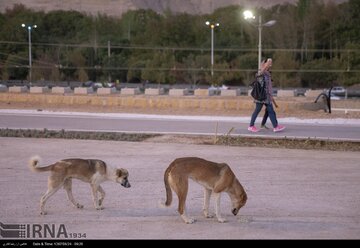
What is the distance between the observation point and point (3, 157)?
41.6 ft

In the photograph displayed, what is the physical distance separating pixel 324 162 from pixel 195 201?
420cm

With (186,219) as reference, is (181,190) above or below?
above

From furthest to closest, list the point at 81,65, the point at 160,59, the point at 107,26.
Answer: the point at 107,26, the point at 81,65, the point at 160,59

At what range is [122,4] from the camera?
303 feet

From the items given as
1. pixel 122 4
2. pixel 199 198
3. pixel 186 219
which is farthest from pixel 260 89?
pixel 122 4

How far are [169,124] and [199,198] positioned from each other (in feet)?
31.2

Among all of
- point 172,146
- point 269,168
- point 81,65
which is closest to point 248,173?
point 269,168

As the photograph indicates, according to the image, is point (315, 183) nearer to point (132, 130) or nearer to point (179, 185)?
point (179, 185)

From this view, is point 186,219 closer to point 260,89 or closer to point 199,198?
point 199,198

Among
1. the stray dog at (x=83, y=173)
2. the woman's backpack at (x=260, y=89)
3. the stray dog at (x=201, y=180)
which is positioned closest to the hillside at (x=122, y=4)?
the woman's backpack at (x=260, y=89)

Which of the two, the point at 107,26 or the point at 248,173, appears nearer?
the point at 248,173

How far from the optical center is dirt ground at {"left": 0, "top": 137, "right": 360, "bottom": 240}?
7469mm

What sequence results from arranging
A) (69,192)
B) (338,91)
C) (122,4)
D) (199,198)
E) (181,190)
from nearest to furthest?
(181,190), (69,192), (199,198), (338,91), (122,4)

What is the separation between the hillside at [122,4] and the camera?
291 ft
